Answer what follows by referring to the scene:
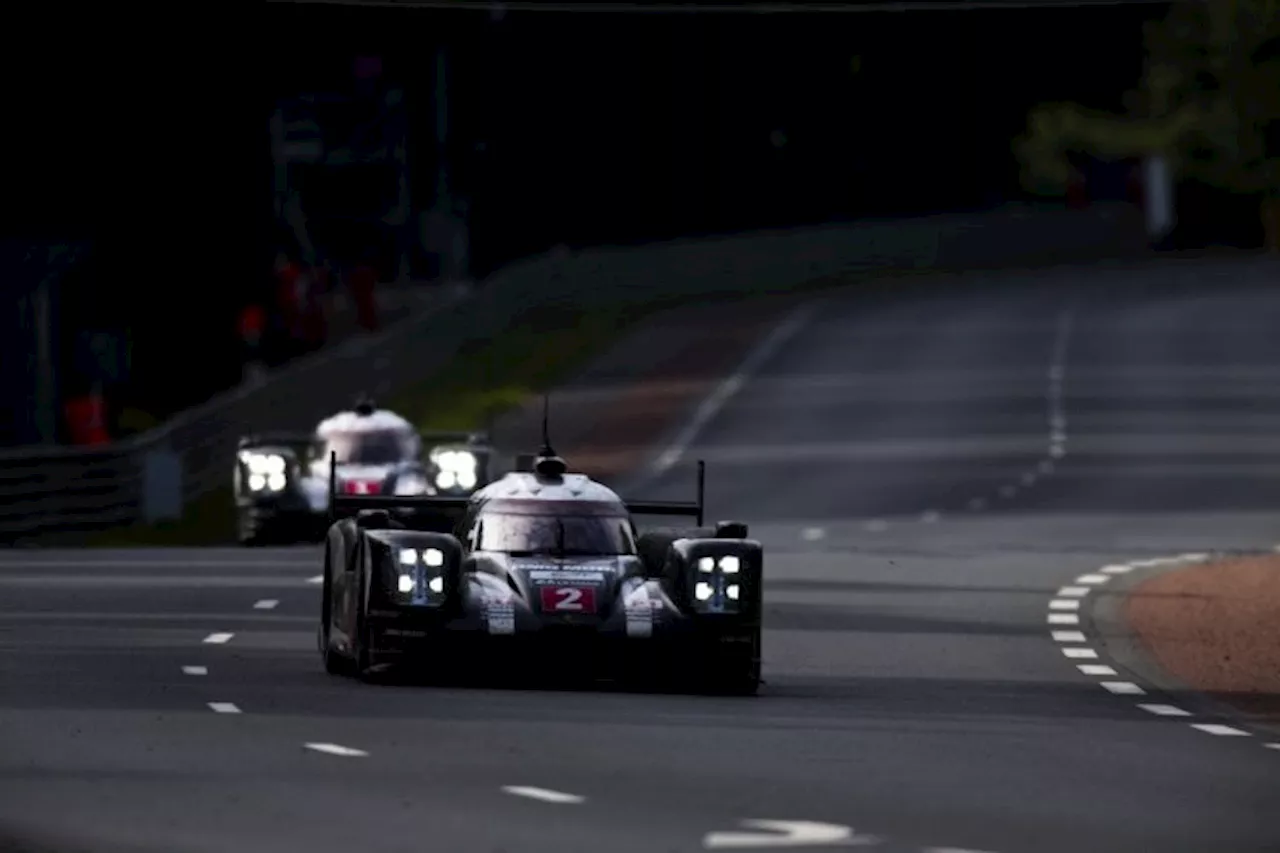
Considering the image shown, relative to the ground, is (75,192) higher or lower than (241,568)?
higher

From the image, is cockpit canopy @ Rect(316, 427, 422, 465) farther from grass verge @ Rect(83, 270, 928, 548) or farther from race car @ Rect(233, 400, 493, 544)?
grass verge @ Rect(83, 270, 928, 548)

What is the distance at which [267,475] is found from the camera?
38188 mm

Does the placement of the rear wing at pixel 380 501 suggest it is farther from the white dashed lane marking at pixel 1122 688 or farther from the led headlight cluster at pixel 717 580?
the white dashed lane marking at pixel 1122 688

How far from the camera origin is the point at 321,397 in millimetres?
54438

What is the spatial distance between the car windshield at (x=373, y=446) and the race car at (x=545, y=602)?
16426mm

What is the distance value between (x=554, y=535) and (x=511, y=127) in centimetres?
8183

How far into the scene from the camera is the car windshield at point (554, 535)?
2231 cm

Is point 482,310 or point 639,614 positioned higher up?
point 482,310

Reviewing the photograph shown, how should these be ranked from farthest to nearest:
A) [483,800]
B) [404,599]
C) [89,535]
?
1. [89,535]
2. [404,599]
3. [483,800]

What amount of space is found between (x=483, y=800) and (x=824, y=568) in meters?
19.5

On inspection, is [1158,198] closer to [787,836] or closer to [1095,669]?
[1095,669]

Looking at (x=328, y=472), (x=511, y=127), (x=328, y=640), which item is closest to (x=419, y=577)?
(x=328, y=640)

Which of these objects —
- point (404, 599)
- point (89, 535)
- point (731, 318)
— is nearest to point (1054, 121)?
point (731, 318)

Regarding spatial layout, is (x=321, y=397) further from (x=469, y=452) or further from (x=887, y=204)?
(x=887, y=204)
